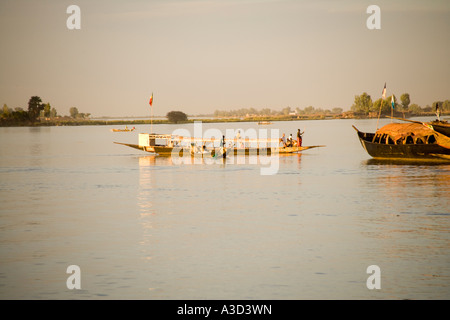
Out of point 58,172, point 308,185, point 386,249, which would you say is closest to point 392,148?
point 308,185

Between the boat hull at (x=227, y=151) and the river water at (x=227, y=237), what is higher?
the boat hull at (x=227, y=151)

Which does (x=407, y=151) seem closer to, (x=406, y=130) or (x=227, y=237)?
(x=406, y=130)

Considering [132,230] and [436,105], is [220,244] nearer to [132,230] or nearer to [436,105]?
[132,230]

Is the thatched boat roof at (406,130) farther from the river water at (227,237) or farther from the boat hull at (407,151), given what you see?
the river water at (227,237)

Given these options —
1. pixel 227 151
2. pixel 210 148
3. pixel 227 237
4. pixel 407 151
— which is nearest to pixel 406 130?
pixel 407 151

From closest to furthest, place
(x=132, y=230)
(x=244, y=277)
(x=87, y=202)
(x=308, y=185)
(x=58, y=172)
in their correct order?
(x=244, y=277), (x=132, y=230), (x=87, y=202), (x=308, y=185), (x=58, y=172)

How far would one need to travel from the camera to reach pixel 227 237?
24.5 metres

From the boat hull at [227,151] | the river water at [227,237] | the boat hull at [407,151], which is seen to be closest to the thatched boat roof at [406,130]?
the boat hull at [407,151]

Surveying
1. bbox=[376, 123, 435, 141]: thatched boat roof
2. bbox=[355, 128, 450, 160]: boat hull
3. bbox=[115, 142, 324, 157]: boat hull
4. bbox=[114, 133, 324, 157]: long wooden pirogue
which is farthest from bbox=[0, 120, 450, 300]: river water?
bbox=[114, 133, 324, 157]: long wooden pirogue

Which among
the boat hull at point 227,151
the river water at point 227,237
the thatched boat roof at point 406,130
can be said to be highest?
the thatched boat roof at point 406,130

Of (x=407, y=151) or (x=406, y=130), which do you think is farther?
(x=406, y=130)

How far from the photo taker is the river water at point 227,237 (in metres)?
17.7
